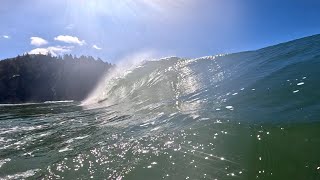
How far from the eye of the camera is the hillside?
403ft

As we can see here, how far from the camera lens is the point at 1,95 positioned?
120500 millimetres

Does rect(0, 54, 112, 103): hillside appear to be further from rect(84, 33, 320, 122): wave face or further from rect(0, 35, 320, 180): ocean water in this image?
rect(0, 35, 320, 180): ocean water

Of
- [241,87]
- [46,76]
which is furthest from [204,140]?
[46,76]

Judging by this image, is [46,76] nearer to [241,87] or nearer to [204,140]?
[241,87]

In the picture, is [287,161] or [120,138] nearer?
[287,161]

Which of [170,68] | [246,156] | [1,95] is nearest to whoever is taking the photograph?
[246,156]

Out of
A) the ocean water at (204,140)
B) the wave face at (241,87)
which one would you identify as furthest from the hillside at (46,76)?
the ocean water at (204,140)

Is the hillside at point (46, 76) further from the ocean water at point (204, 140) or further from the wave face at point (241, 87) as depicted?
the ocean water at point (204, 140)

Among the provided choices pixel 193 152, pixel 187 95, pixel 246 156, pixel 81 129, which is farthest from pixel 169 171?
pixel 187 95

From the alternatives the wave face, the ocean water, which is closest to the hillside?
the wave face

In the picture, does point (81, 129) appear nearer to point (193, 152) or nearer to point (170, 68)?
point (193, 152)

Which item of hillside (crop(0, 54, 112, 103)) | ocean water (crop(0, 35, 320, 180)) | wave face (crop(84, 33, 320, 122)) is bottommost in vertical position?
ocean water (crop(0, 35, 320, 180))

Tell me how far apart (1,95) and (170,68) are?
112871mm

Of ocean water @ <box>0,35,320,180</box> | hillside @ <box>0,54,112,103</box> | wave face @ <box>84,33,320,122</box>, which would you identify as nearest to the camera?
ocean water @ <box>0,35,320,180</box>
